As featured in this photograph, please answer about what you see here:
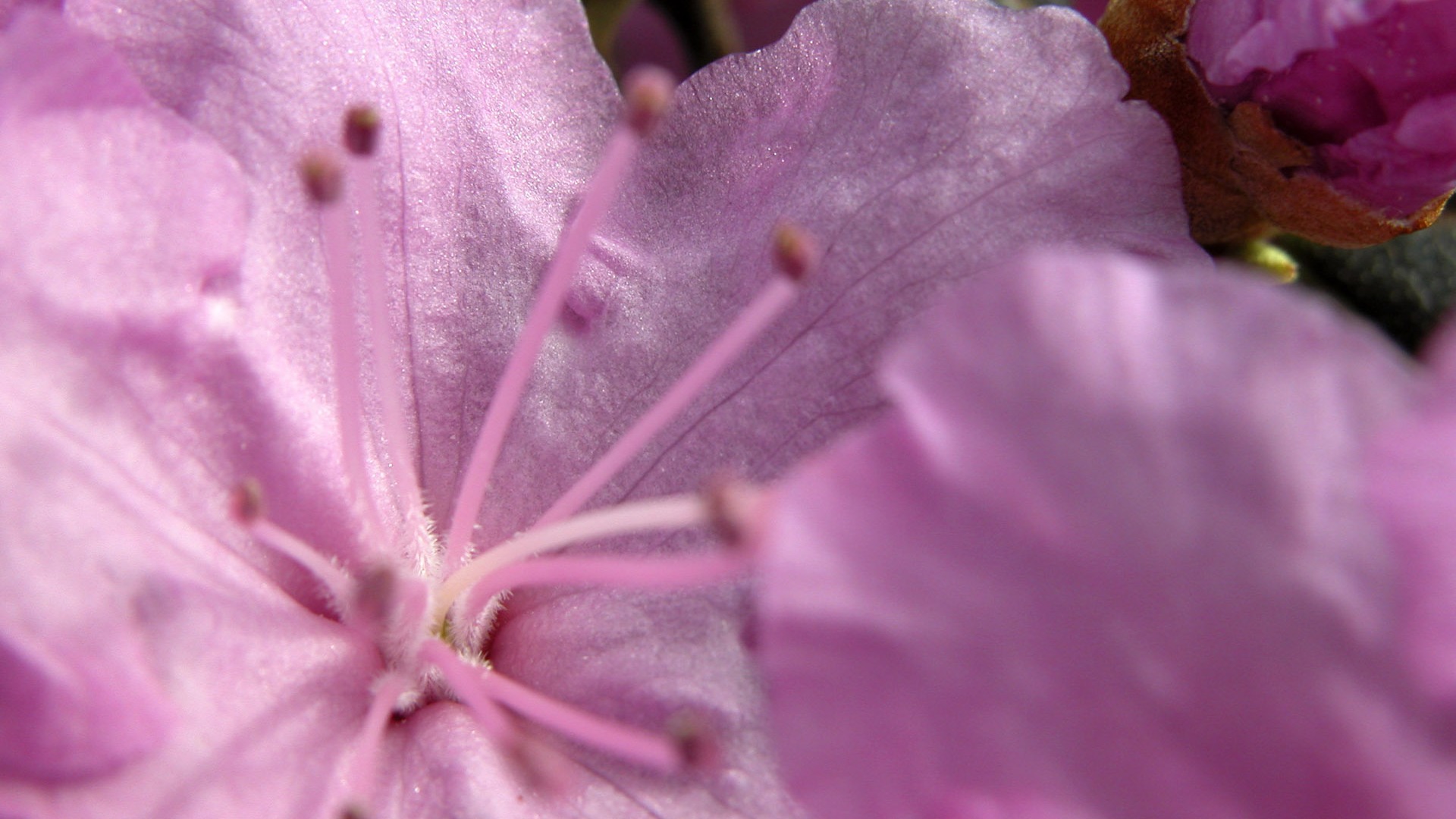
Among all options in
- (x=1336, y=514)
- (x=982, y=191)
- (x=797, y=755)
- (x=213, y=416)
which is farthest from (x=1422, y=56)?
(x=213, y=416)

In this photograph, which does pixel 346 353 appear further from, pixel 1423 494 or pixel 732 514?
pixel 1423 494

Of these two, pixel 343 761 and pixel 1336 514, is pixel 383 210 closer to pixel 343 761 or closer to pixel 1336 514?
pixel 343 761

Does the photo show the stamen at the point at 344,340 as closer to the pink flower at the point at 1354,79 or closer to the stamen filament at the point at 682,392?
the stamen filament at the point at 682,392

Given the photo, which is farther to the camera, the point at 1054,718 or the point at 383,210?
the point at 383,210

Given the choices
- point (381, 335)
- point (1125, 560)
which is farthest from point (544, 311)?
point (1125, 560)

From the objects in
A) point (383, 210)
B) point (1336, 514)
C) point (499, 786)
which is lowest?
point (499, 786)

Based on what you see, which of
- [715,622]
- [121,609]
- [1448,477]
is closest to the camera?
[1448,477]

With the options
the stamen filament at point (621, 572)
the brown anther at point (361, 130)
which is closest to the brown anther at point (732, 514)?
the stamen filament at point (621, 572)
